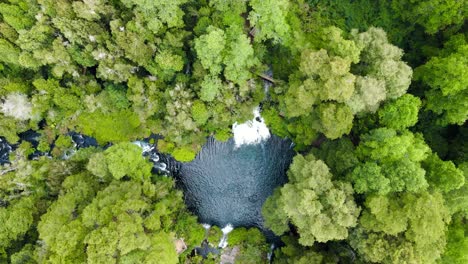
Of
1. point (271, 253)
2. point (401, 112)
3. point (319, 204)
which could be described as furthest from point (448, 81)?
point (271, 253)

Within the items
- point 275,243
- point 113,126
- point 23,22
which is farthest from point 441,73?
point 23,22

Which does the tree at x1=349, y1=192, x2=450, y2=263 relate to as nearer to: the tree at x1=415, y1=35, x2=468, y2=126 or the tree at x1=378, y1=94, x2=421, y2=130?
the tree at x1=378, y1=94, x2=421, y2=130

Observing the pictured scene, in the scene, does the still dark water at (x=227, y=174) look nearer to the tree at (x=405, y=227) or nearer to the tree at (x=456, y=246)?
the tree at (x=405, y=227)

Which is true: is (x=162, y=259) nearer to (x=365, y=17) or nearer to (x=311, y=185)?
(x=311, y=185)

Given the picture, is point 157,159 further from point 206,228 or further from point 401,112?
point 401,112

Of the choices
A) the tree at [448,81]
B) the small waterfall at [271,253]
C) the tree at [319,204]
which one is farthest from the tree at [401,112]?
the small waterfall at [271,253]

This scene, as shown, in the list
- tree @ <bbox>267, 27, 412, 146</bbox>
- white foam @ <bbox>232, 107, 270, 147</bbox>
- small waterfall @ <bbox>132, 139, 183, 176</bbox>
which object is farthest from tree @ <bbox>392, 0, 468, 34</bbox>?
small waterfall @ <bbox>132, 139, 183, 176</bbox>
